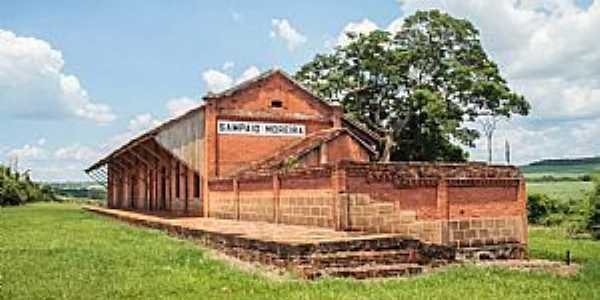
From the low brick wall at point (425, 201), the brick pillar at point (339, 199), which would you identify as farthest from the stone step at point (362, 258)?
the brick pillar at point (339, 199)

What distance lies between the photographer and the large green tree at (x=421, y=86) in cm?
3725

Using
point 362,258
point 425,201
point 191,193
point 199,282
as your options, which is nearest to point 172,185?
point 191,193

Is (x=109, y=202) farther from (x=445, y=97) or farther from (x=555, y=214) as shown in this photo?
(x=555, y=214)

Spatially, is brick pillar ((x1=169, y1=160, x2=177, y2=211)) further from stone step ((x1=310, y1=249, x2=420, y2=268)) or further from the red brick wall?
stone step ((x1=310, y1=249, x2=420, y2=268))

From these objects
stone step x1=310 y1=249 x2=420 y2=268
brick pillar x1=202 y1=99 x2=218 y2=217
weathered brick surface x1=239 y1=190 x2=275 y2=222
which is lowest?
stone step x1=310 y1=249 x2=420 y2=268

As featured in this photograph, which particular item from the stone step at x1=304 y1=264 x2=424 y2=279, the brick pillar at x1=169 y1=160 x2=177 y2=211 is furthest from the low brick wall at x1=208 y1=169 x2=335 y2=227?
the brick pillar at x1=169 y1=160 x2=177 y2=211

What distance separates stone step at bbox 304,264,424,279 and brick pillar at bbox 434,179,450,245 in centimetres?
293

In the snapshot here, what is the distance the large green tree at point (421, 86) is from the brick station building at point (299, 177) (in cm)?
817

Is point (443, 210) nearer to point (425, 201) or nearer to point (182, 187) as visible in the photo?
point (425, 201)

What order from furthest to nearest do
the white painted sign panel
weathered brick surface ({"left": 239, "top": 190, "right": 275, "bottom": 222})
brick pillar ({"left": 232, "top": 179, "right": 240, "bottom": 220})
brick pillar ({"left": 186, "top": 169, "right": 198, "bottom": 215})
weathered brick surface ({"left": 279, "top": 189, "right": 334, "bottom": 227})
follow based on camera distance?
brick pillar ({"left": 186, "top": 169, "right": 198, "bottom": 215}), the white painted sign panel, brick pillar ({"left": 232, "top": 179, "right": 240, "bottom": 220}), weathered brick surface ({"left": 239, "top": 190, "right": 275, "bottom": 222}), weathered brick surface ({"left": 279, "top": 189, "right": 334, "bottom": 227})

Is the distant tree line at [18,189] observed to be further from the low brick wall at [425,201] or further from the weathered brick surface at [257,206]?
the low brick wall at [425,201]

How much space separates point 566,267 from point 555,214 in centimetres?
1747

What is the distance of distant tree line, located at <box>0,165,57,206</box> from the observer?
53.9 metres

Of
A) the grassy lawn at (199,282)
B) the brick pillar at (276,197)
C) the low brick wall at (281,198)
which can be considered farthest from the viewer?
the brick pillar at (276,197)
